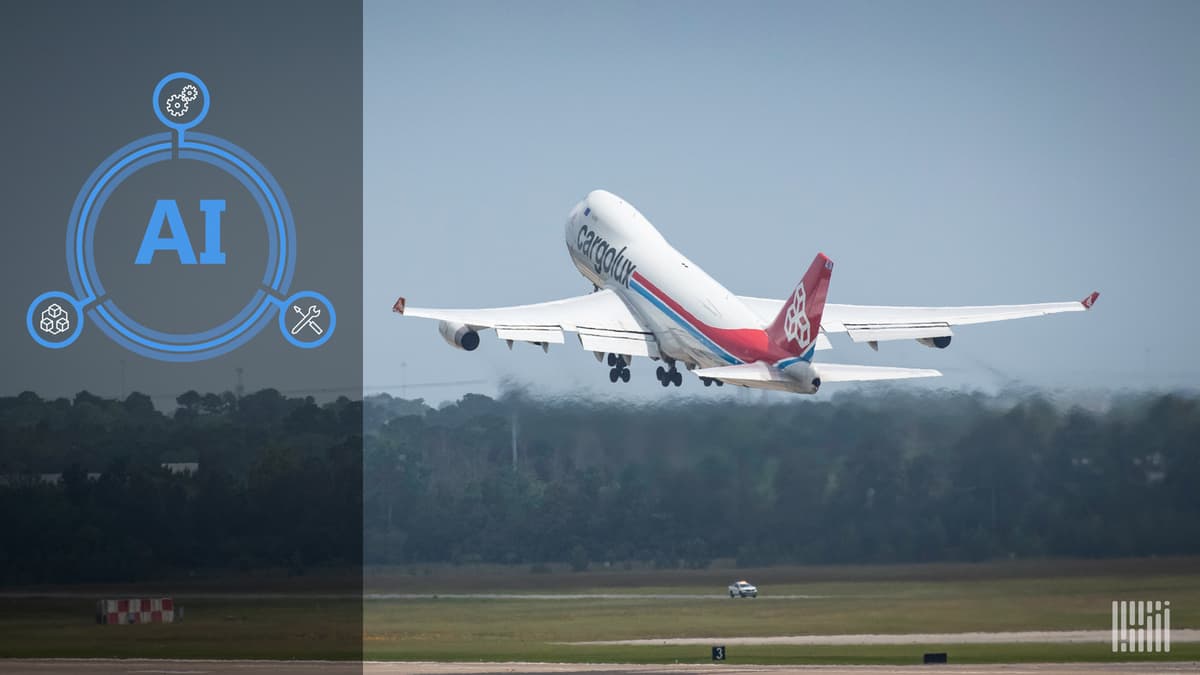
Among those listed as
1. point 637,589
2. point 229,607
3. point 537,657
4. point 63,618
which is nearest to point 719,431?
point 637,589

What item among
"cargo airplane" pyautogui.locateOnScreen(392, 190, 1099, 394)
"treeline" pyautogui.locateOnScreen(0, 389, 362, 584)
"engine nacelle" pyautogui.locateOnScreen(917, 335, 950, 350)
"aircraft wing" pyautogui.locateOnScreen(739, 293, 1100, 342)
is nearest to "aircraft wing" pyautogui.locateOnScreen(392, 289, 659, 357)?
"cargo airplane" pyautogui.locateOnScreen(392, 190, 1099, 394)

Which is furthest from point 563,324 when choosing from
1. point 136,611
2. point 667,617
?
point 136,611

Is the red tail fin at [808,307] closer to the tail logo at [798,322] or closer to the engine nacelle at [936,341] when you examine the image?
the tail logo at [798,322]

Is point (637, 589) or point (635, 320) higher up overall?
point (635, 320)

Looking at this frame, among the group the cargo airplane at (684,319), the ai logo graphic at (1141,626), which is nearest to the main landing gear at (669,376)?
the cargo airplane at (684,319)

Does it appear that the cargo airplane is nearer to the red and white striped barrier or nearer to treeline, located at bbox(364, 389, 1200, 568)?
treeline, located at bbox(364, 389, 1200, 568)

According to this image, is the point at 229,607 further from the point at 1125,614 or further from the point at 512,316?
the point at 1125,614
